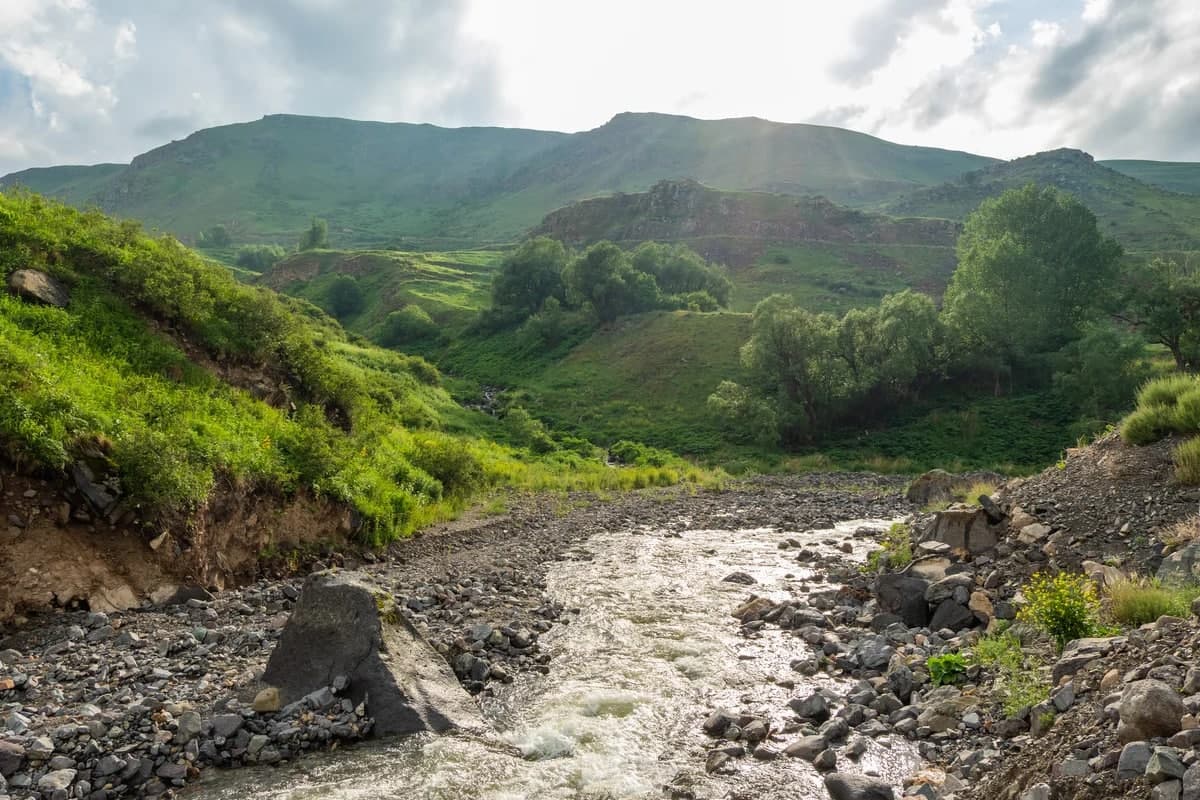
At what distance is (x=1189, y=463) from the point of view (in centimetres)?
1612

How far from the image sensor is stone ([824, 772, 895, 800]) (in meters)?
9.34

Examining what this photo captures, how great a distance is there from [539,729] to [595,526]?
21310 millimetres

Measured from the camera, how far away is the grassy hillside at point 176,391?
50.9ft

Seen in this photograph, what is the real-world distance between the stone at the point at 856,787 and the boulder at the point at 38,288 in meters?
24.3

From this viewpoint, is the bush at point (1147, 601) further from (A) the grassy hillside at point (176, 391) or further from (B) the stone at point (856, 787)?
(A) the grassy hillside at point (176, 391)

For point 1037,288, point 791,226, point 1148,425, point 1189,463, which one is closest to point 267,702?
point 1189,463

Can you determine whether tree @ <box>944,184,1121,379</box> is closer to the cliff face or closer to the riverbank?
the riverbank

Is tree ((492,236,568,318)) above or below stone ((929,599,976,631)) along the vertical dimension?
above

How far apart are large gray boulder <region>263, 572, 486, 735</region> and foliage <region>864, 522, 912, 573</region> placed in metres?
13.3

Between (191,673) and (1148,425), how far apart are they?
2335 cm

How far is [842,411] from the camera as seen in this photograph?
64.6 m

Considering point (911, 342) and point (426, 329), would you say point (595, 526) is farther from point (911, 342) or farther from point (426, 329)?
point (426, 329)

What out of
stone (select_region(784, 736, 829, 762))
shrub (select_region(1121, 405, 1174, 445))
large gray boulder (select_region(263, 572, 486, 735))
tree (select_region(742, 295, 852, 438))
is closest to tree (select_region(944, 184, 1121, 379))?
tree (select_region(742, 295, 852, 438))

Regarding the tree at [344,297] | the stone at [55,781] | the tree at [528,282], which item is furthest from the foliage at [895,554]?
the tree at [344,297]
